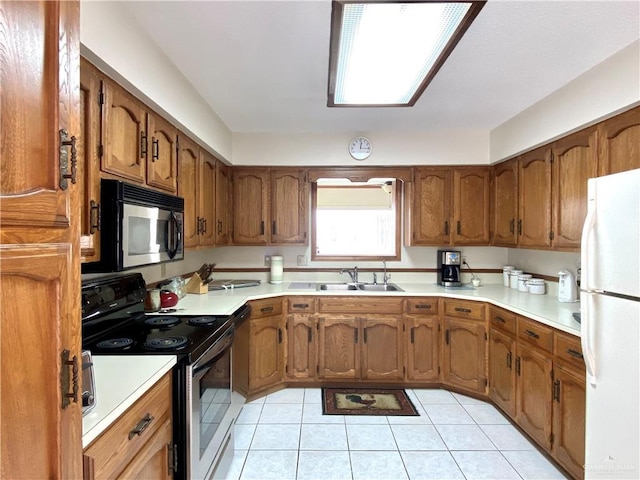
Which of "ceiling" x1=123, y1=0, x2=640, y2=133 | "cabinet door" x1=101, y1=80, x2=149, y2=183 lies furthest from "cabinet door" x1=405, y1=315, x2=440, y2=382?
"cabinet door" x1=101, y1=80, x2=149, y2=183

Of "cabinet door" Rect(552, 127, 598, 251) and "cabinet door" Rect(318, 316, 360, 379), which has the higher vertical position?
"cabinet door" Rect(552, 127, 598, 251)

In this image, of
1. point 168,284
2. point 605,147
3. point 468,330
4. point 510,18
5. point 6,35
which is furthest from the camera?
point 468,330

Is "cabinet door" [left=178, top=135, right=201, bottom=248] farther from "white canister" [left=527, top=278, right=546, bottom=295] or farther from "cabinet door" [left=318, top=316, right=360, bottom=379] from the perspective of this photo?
"white canister" [left=527, top=278, right=546, bottom=295]

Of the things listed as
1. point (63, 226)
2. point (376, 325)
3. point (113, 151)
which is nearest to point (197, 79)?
point (113, 151)

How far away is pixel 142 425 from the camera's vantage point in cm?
115

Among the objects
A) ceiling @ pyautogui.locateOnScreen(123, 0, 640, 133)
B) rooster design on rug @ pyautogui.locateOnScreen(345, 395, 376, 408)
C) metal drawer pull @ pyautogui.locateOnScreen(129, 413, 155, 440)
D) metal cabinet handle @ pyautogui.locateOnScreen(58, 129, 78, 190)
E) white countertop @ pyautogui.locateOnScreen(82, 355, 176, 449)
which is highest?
ceiling @ pyautogui.locateOnScreen(123, 0, 640, 133)

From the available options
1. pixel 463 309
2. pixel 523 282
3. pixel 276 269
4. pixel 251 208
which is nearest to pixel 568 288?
pixel 523 282

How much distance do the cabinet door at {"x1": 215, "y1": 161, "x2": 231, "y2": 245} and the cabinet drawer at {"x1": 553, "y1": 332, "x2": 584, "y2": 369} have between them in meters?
2.56

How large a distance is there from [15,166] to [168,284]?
6.85 ft

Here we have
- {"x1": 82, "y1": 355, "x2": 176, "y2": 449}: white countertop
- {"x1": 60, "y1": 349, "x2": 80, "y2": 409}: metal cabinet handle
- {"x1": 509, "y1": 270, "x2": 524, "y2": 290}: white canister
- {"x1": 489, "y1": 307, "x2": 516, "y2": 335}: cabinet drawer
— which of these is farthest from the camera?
{"x1": 509, "y1": 270, "x2": 524, "y2": 290}: white canister

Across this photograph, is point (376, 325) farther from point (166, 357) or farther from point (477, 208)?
point (166, 357)

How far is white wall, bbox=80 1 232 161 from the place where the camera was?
4.27 ft

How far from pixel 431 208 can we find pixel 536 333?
4.95ft

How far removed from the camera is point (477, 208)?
3324 millimetres
